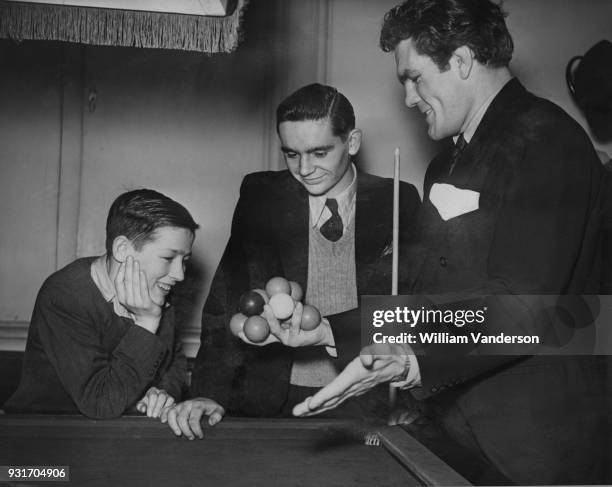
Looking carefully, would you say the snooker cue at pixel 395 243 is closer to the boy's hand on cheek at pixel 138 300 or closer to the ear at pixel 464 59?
the ear at pixel 464 59

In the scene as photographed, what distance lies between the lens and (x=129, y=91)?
194cm

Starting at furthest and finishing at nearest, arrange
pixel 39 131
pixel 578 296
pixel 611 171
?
pixel 39 131 → pixel 611 171 → pixel 578 296

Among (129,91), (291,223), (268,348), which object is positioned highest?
(129,91)

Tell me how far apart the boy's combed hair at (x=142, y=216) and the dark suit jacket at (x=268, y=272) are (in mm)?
197

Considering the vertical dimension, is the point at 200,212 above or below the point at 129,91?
below

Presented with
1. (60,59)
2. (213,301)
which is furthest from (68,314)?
(60,59)

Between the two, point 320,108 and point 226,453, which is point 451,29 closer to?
point 320,108

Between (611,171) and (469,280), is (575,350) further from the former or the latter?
(611,171)

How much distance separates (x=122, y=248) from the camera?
177cm

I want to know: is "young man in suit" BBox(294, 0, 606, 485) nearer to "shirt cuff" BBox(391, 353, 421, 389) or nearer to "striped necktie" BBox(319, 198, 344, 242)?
"shirt cuff" BBox(391, 353, 421, 389)

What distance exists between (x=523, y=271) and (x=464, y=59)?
57 centimetres

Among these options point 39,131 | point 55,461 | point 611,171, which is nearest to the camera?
point 55,461

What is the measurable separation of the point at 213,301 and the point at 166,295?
0.20 meters

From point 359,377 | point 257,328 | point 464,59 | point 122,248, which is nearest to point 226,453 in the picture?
point 359,377
